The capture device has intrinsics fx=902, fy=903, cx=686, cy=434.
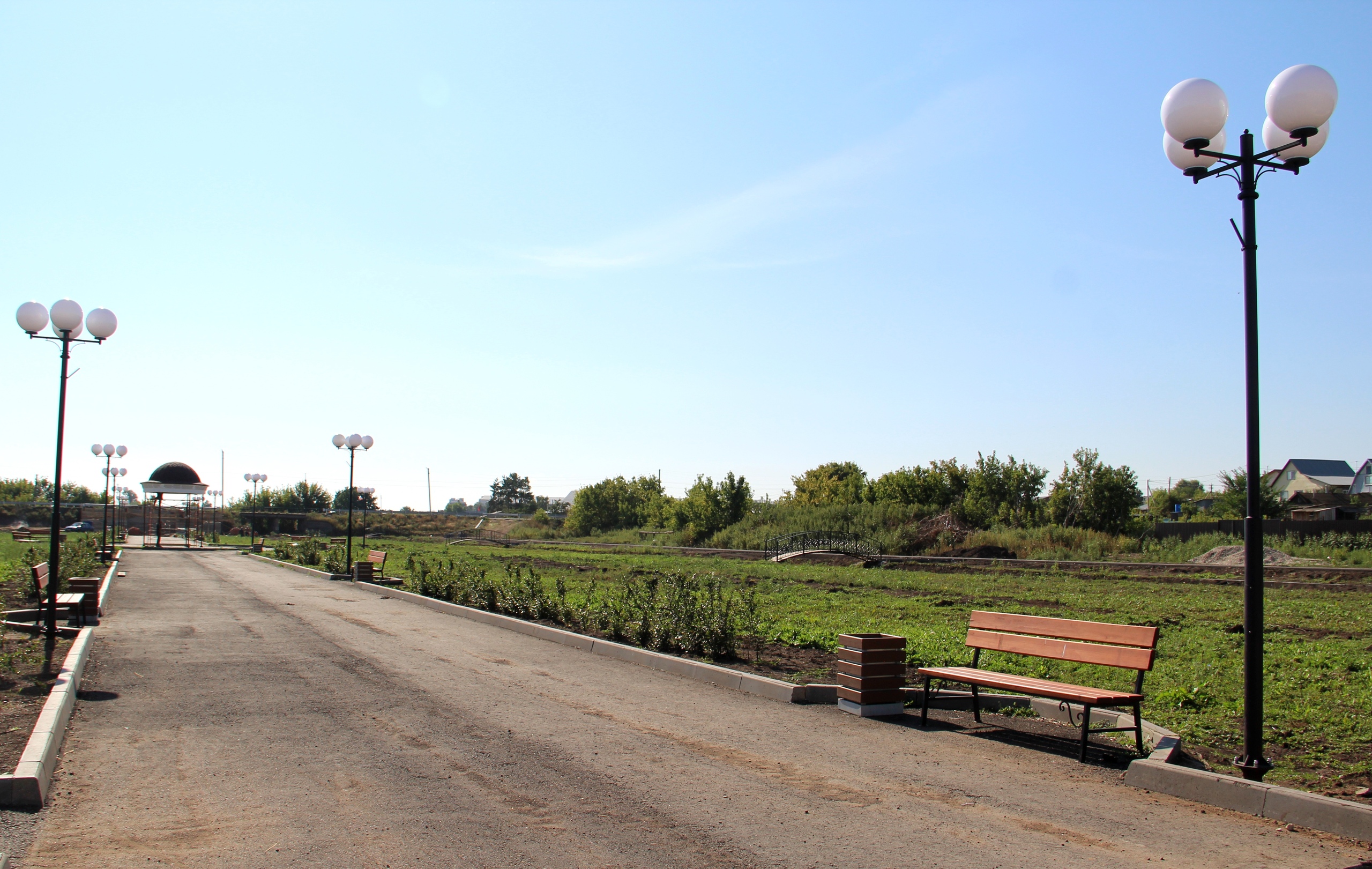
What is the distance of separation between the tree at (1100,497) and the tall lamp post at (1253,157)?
143ft

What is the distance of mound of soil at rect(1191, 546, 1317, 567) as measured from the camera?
26469 millimetres

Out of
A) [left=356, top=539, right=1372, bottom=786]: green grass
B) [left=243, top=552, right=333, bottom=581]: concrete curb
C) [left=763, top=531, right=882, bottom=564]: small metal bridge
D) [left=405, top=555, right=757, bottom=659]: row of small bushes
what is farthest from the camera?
[left=763, top=531, right=882, bottom=564]: small metal bridge

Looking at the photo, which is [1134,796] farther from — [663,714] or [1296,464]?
[1296,464]

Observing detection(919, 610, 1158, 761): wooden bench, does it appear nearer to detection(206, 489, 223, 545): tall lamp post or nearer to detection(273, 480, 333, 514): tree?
detection(206, 489, 223, 545): tall lamp post

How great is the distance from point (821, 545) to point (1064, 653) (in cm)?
3573

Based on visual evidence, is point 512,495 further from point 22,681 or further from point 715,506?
point 22,681

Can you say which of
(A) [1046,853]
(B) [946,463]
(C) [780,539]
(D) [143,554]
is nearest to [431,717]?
(A) [1046,853]

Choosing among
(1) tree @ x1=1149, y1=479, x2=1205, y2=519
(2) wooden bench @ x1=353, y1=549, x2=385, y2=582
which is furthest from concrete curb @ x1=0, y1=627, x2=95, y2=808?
(1) tree @ x1=1149, y1=479, x2=1205, y2=519

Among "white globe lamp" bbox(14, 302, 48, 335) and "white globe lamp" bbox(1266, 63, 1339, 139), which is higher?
"white globe lamp" bbox(1266, 63, 1339, 139)

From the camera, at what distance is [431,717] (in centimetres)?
745

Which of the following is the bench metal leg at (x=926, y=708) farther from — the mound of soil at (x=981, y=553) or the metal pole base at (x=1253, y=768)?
the mound of soil at (x=981, y=553)

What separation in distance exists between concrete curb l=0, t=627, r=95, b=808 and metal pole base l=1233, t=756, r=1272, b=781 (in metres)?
7.20

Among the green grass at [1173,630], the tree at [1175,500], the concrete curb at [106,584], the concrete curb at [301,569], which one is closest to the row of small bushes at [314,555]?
the concrete curb at [301,569]

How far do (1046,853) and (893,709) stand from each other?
3.37 metres
